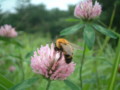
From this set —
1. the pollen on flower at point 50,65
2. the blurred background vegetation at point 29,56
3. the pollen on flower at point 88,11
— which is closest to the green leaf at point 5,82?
the blurred background vegetation at point 29,56

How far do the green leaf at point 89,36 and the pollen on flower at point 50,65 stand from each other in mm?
187

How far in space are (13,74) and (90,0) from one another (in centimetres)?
252

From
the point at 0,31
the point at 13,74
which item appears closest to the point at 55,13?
the point at 13,74

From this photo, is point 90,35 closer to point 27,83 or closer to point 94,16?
point 94,16

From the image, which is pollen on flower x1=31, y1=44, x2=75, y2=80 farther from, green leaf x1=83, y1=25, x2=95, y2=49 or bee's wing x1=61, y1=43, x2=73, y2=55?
green leaf x1=83, y1=25, x2=95, y2=49

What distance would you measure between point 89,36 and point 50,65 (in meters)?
0.30

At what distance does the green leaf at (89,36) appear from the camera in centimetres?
131

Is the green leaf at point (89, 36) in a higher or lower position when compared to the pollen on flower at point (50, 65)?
higher

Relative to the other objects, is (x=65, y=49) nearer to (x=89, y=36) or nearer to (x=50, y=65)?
(x=50, y=65)

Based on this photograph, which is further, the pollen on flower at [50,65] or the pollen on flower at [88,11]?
the pollen on flower at [88,11]

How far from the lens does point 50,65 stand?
114 cm

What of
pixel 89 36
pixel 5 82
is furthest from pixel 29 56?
pixel 89 36

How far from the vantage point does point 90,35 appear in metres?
1.37

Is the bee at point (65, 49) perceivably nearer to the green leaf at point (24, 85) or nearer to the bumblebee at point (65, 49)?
the bumblebee at point (65, 49)
